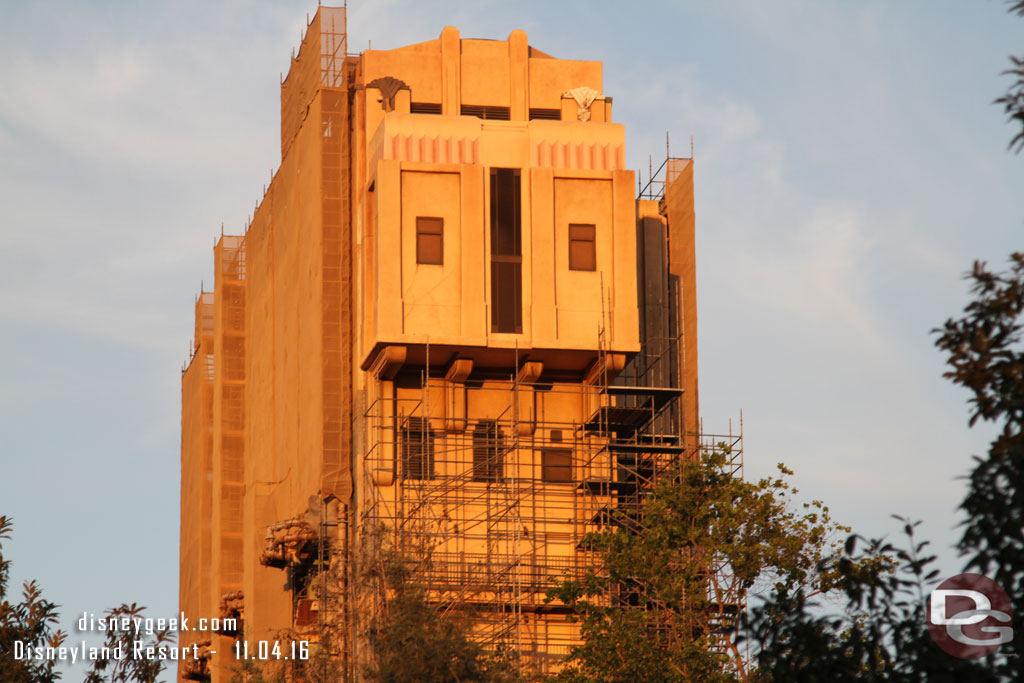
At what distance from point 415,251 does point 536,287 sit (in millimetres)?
3850

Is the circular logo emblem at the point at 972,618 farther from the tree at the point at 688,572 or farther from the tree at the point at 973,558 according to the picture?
the tree at the point at 688,572

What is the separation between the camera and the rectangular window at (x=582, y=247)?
55125 millimetres

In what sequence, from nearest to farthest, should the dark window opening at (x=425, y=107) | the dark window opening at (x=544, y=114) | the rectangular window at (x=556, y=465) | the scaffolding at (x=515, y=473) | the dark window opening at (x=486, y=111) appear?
the scaffolding at (x=515, y=473)
the rectangular window at (x=556, y=465)
the dark window opening at (x=425, y=107)
the dark window opening at (x=486, y=111)
the dark window opening at (x=544, y=114)

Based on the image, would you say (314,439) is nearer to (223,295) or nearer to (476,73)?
(476,73)

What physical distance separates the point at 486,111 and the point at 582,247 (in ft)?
21.9

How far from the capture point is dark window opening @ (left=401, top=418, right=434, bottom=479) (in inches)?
2110

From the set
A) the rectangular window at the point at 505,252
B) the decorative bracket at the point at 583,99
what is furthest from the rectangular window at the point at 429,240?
the decorative bracket at the point at 583,99

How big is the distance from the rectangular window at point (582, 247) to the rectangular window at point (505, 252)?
1706 millimetres

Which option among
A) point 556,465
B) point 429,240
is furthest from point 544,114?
point 556,465

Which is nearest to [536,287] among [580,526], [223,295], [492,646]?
[580,526]

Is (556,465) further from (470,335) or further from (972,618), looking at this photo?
(972,618)

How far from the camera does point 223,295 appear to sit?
74.9m

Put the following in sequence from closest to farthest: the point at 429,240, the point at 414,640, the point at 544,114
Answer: the point at 414,640
the point at 429,240
the point at 544,114

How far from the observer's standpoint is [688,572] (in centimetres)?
4244
